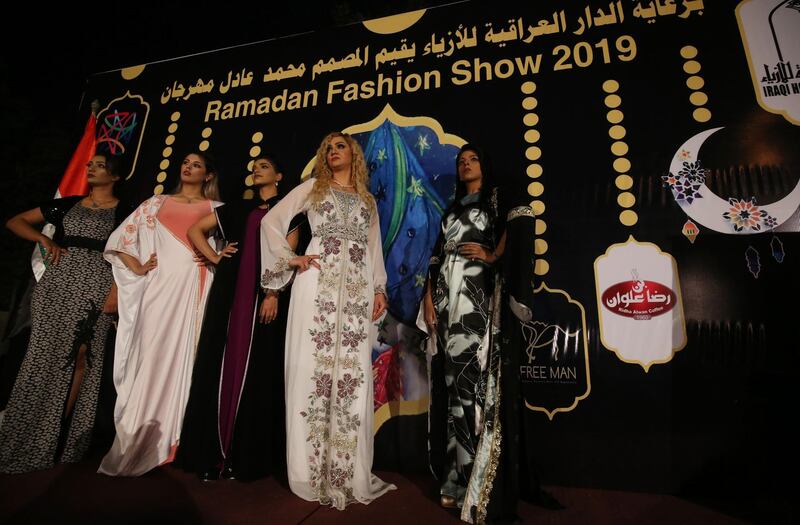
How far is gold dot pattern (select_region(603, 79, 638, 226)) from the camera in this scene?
2.61m

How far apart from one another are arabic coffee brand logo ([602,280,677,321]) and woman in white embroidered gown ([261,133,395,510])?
1.41m

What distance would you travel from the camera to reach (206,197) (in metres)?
3.11

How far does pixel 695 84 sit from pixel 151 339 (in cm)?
388

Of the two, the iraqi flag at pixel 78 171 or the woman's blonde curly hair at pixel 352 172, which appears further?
the iraqi flag at pixel 78 171

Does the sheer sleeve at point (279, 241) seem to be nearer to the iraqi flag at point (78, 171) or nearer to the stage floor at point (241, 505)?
the stage floor at point (241, 505)

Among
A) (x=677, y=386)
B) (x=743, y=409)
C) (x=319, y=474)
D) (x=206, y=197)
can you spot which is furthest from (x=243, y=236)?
(x=743, y=409)

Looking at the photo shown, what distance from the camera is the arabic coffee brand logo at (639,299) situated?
2447 mm

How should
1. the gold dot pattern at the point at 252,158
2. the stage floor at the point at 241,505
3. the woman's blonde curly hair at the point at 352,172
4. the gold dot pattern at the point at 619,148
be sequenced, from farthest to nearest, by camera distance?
the gold dot pattern at the point at 252,158 < the gold dot pattern at the point at 619,148 < the woman's blonde curly hair at the point at 352,172 < the stage floor at the point at 241,505

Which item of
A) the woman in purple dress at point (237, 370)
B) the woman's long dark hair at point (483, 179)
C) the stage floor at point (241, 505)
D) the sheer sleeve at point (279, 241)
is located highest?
the woman's long dark hair at point (483, 179)

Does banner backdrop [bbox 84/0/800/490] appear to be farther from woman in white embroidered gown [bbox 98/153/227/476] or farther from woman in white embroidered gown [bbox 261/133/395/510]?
woman in white embroidered gown [bbox 98/153/227/476]

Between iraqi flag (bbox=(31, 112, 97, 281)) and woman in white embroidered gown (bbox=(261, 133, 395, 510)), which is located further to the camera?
iraqi flag (bbox=(31, 112, 97, 281))

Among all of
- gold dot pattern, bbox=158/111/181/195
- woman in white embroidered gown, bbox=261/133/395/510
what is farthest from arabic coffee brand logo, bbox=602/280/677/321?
gold dot pattern, bbox=158/111/181/195

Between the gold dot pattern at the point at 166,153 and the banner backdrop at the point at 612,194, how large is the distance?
690 mm

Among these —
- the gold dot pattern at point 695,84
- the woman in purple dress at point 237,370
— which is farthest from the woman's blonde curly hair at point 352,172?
the gold dot pattern at point 695,84
